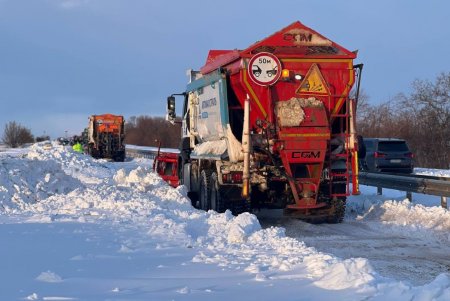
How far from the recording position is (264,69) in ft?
40.7

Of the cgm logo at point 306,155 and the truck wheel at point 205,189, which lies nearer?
the cgm logo at point 306,155

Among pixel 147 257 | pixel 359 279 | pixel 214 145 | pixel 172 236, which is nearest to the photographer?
A: pixel 359 279

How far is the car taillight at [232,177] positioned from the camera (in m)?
12.9

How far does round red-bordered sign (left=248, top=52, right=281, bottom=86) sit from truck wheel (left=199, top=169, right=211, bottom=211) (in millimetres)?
3157

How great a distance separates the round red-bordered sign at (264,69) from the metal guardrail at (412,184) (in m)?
4.80

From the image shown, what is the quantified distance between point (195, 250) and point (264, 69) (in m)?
5.03

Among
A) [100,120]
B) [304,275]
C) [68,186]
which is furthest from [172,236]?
[100,120]

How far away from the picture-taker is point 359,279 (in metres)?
6.25

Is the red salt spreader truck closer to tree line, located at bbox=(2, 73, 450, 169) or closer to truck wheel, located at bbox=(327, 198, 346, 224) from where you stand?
truck wheel, located at bbox=(327, 198, 346, 224)

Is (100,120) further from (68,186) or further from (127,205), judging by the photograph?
(127,205)

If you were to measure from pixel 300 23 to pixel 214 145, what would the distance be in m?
3.27

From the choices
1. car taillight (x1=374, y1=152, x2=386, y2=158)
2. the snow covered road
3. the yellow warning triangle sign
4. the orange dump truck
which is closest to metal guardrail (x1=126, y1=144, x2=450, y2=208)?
the snow covered road

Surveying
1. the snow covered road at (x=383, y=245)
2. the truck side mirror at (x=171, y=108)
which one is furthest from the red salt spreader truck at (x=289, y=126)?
the truck side mirror at (x=171, y=108)

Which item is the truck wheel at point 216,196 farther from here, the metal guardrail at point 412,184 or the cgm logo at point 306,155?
the metal guardrail at point 412,184
